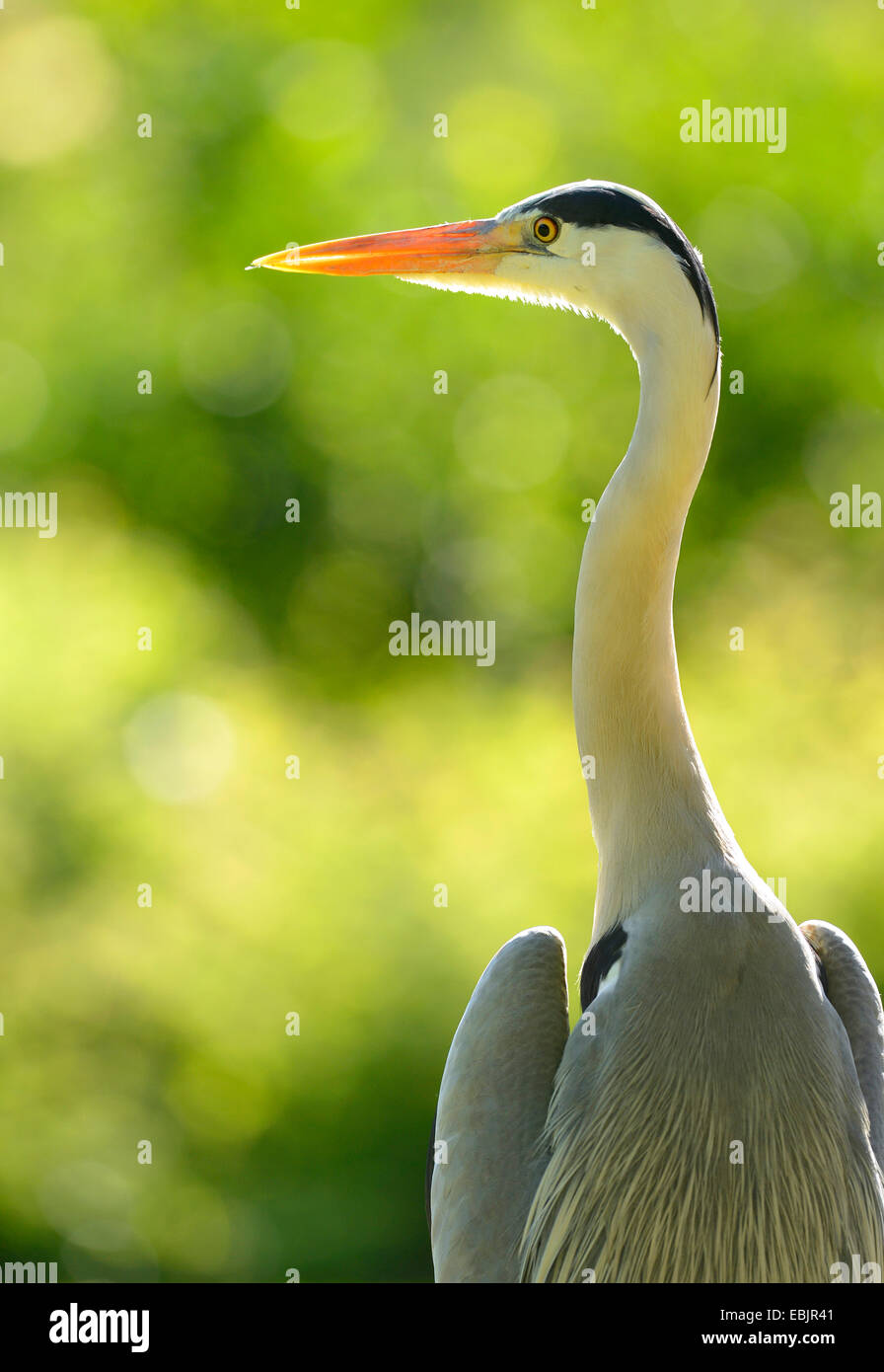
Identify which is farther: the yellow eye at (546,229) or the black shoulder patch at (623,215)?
the yellow eye at (546,229)

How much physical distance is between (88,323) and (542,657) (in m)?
2.15

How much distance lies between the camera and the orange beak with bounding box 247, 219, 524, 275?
1.39 m

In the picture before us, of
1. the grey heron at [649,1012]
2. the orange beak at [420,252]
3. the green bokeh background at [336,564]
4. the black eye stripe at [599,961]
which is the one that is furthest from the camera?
the green bokeh background at [336,564]

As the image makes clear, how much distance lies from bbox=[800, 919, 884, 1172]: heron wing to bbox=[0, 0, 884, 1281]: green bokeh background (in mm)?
1853

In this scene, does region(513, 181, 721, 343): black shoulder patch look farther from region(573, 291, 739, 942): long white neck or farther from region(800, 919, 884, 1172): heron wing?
region(800, 919, 884, 1172): heron wing

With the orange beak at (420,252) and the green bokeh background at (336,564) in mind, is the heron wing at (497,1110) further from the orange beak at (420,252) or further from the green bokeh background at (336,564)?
the green bokeh background at (336,564)

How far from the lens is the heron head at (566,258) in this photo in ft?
4.10

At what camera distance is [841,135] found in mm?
5215

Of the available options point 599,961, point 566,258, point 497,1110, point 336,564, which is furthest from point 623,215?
point 336,564

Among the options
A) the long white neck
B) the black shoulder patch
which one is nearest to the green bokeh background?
the long white neck

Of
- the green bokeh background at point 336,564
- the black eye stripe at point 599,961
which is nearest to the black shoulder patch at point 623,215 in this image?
the black eye stripe at point 599,961

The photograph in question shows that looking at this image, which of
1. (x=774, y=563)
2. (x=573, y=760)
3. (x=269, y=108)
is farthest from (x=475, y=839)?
(x=269, y=108)

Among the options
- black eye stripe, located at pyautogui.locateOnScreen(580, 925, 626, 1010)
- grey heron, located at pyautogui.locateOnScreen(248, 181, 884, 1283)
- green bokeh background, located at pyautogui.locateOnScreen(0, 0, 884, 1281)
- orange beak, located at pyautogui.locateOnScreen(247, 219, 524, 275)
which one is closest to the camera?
grey heron, located at pyautogui.locateOnScreen(248, 181, 884, 1283)
